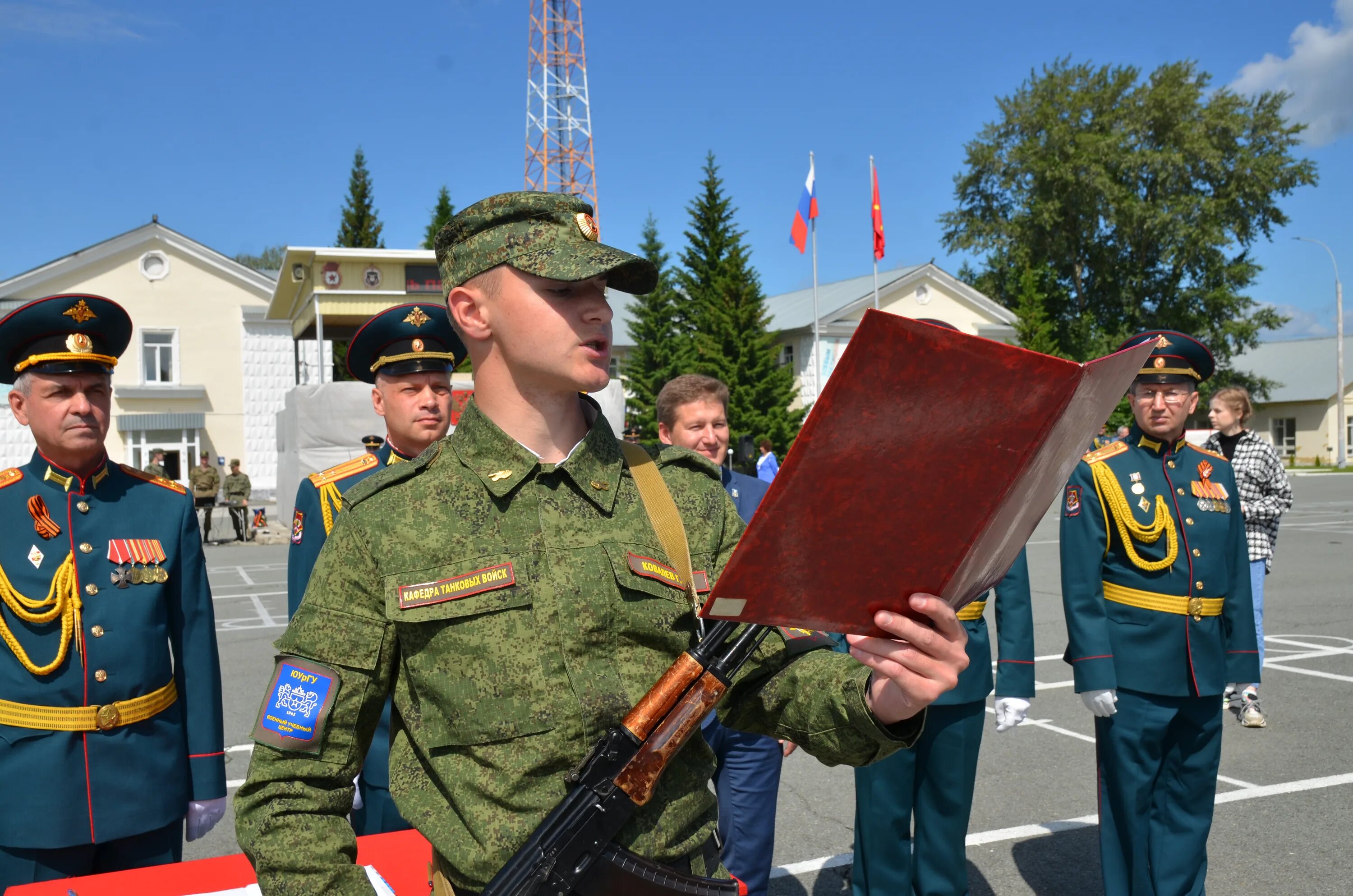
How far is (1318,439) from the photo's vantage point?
57469mm

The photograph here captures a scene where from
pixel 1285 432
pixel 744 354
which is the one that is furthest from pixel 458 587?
pixel 1285 432

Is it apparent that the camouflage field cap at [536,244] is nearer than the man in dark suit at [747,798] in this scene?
Yes

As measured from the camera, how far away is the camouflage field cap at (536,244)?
180cm

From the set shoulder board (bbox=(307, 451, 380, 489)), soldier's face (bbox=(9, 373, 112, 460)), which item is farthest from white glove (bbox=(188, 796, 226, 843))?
shoulder board (bbox=(307, 451, 380, 489))

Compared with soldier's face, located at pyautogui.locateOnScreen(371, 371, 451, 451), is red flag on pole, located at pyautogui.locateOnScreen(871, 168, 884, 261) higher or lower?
higher

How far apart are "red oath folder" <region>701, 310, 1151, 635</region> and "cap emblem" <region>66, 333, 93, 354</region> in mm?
2702

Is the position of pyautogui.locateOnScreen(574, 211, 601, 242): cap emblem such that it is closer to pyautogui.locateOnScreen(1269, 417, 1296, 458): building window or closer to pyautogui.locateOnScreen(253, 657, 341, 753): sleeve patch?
pyautogui.locateOnScreen(253, 657, 341, 753): sleeve patch

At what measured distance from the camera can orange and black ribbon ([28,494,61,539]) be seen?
10.5 ft

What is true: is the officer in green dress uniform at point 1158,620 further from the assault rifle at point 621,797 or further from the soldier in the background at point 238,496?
the soldier in the background at point 238,496

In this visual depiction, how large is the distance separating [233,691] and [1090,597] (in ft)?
21.8

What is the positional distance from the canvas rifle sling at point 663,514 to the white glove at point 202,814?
2160 millimetres

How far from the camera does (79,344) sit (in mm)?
3332

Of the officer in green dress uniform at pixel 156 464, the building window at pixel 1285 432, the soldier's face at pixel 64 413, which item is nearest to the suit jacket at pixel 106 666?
the soldier's face at pixel 64 413

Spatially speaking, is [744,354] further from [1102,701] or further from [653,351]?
[1102,701]
